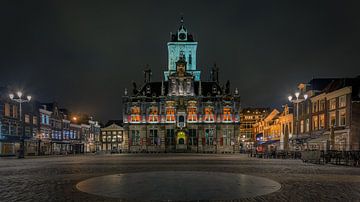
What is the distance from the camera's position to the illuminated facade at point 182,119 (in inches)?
3346

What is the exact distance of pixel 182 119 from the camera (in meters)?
85.0

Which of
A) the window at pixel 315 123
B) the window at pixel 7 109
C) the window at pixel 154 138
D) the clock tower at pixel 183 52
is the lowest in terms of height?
the window at pixel 154 138

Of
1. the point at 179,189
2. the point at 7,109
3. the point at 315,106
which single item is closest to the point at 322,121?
the point at 315,106

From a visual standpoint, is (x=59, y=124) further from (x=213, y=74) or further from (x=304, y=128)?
(x=304, y=128)


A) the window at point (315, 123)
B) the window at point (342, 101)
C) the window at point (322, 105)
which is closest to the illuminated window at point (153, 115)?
the window at point (315, 123)

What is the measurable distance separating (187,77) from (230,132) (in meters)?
18.8

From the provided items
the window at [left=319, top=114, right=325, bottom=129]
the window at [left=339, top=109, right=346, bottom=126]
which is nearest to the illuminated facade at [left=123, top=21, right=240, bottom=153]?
the window at [left=319, top=114, right=325, bottom=129]

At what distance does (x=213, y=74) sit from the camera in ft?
320

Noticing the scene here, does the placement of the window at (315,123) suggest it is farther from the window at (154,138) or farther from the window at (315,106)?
the window at (154,138)

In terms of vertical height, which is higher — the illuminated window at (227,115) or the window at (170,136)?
the illuminated window at (227,115)

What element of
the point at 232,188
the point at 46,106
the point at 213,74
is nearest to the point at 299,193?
the point at 232,188

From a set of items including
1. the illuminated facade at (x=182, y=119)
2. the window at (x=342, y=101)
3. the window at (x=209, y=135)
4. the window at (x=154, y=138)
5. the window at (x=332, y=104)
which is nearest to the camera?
the window at (x=342, y=101)

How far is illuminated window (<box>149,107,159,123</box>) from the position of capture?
286 feet

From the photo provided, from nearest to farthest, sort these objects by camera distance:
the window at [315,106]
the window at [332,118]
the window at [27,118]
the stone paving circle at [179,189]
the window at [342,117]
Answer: the stone paving circle at [179,189] → the window at [342,117] → the window at [332,118] → the window at [315,106] → the window at [27,118]
